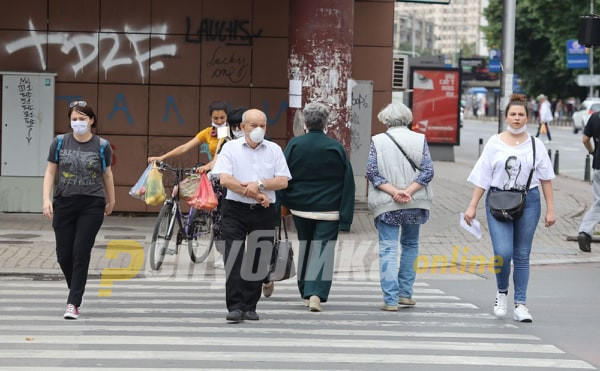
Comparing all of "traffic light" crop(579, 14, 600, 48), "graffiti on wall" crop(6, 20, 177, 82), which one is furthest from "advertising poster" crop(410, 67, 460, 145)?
"traffic light" crop(579, 14, 600, 48)

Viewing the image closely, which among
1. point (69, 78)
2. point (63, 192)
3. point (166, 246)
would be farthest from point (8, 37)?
point (63, 192)

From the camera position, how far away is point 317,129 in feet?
32.9

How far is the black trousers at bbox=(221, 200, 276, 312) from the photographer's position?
30.7 ft

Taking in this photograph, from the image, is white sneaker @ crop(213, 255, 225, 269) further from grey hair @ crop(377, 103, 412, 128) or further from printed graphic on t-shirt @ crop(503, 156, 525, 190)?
printed graphic on t-shirt @ crop(503, 156, 525, 190)

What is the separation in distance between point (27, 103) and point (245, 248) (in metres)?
8.29

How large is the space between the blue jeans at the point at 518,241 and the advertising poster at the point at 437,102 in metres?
23.0

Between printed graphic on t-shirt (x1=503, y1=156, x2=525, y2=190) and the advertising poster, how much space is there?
23.1 m

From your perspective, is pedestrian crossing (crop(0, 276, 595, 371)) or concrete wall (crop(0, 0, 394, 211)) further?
concrete wall (crop(0, 0, 394, 211))

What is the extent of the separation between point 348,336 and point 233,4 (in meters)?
9.17

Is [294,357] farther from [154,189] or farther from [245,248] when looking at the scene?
[154,189]

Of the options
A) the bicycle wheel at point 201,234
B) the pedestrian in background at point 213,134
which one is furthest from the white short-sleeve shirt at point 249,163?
the bicycle wheel at point 201,234

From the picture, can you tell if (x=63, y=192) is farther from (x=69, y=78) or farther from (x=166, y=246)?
(x=69, y=78)

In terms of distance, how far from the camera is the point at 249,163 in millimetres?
9523

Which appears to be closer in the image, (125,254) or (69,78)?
(125,254)
